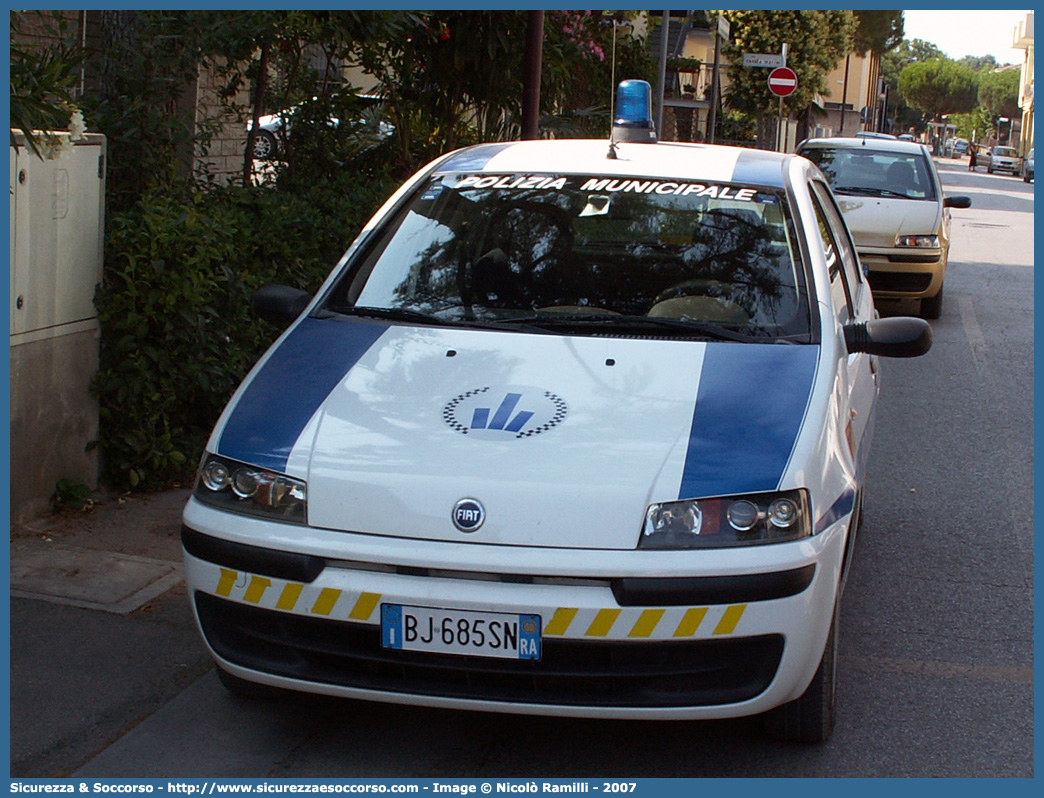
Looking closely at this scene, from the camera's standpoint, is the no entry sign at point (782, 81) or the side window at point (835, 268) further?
the no entry sign at point (782, 81)

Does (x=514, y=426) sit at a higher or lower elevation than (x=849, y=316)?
lower

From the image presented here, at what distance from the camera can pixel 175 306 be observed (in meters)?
5.61

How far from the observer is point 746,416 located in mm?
3559

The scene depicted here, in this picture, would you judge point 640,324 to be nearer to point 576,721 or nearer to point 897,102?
point 576,721

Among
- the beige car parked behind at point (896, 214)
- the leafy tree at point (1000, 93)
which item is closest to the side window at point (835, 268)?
the beige car parked behind at point (896, 214)

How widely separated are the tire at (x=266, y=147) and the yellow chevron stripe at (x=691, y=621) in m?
6.36

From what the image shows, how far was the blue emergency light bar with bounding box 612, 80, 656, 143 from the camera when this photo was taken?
5.45 meters

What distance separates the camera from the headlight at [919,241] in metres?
11.6

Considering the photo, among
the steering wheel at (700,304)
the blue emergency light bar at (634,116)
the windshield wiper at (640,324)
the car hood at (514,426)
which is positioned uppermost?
the blue emergency light bar at (634,116)

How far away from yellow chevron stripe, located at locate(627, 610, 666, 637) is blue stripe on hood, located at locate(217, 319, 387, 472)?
100cm

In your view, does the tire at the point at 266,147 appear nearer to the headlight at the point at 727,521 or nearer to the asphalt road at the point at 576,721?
the asphalt road at the point at 576,721

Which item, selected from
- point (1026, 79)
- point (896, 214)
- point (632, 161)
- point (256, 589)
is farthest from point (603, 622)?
point (1026, 79)

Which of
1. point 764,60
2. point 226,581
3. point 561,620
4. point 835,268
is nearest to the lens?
point 561,620

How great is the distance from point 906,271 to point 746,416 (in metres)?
8.66
